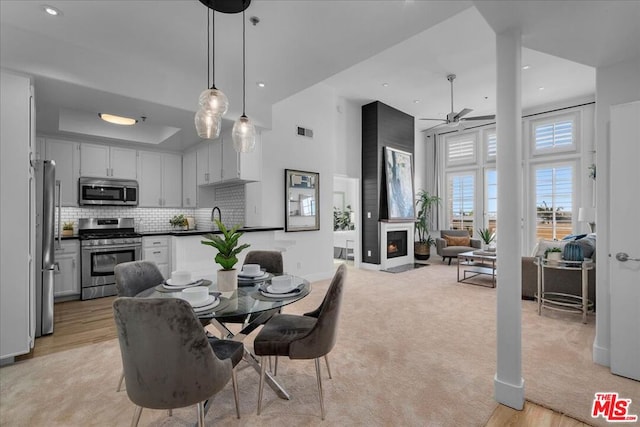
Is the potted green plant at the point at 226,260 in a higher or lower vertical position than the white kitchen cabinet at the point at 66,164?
lower

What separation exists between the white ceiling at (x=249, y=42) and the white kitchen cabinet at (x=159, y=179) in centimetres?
127

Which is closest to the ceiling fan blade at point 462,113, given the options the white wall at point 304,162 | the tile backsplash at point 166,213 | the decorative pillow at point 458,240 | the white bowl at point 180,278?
the white wall at point 304,162

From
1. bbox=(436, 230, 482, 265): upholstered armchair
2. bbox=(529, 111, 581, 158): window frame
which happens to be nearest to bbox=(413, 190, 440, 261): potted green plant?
bbox=(436, 230, 482, 265): upholstered armchair

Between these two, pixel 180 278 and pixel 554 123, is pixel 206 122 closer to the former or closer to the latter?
pixel 180 278

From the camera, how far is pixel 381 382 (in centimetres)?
230

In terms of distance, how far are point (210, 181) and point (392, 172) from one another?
154 inches

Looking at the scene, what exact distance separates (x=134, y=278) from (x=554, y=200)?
811 centimetres

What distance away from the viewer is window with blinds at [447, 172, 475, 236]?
8.29 meters

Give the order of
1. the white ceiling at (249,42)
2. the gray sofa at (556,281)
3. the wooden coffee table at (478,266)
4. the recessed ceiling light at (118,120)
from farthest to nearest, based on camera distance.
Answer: the wooden coffee table at (478,266) → the recessed ceiling light at (118,120) → the gray sofa at (556,281) → the white ceiling at (249,42)

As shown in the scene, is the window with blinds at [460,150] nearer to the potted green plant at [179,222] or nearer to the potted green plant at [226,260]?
the potted green plant at [179,222]

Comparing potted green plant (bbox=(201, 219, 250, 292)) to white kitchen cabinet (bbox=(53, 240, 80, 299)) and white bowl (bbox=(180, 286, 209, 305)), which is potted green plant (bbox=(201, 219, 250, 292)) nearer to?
white bowl (bbox=(180, 286, 209, 305))

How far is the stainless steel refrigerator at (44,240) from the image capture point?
10.3 ft

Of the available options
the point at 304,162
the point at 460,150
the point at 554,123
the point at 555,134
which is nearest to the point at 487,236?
the point at 460,150

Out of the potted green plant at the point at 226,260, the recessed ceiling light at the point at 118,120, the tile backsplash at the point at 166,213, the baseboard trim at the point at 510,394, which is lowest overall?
the baseboard trim at the point at 510,394
